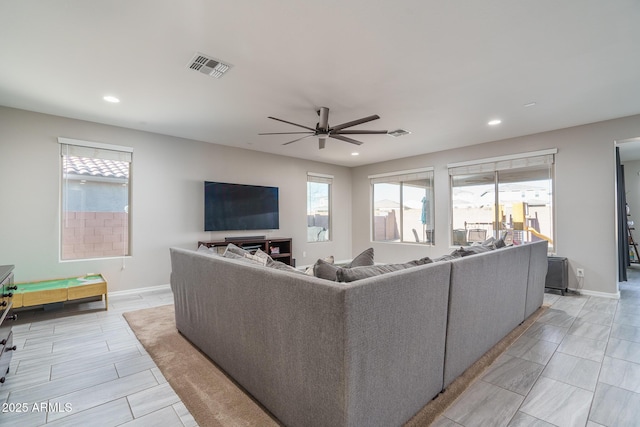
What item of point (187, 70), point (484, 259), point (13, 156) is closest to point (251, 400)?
point (484, 259)

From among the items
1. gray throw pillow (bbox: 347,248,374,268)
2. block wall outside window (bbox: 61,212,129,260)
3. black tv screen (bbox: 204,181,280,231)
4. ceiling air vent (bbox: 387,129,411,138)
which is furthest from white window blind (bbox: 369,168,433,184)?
block wall outside window (bbox: 61,212,129,260)

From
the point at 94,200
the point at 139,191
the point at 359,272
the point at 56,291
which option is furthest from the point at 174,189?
the point at 359,272

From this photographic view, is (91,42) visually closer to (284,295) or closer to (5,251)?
(284,295)

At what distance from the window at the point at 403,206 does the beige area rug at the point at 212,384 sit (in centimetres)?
349

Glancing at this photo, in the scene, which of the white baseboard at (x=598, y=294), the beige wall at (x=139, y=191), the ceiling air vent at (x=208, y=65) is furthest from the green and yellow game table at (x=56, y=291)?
the white baseboard at (x=598, y=294)

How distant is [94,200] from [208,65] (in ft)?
10.0

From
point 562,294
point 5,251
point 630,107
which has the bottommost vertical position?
point 562,294

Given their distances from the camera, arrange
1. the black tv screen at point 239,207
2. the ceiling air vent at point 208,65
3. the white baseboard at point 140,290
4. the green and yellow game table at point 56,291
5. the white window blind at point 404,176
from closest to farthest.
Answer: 1. the ceiling air vent at point 208,65
2. the green and yellow game table at point 56,291
3. the white baseboard at point 140,290
4. the black tv screen at point 239,207
5. the white window blind at point 404,176

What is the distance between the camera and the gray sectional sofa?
3.92ft

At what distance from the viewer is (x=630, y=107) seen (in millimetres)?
3568

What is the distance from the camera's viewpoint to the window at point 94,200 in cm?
396

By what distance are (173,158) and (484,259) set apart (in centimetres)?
471

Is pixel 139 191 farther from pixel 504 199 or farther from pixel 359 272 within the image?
pixel 504 199

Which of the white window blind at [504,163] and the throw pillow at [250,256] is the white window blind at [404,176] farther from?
the throw pillow at [250,256]
